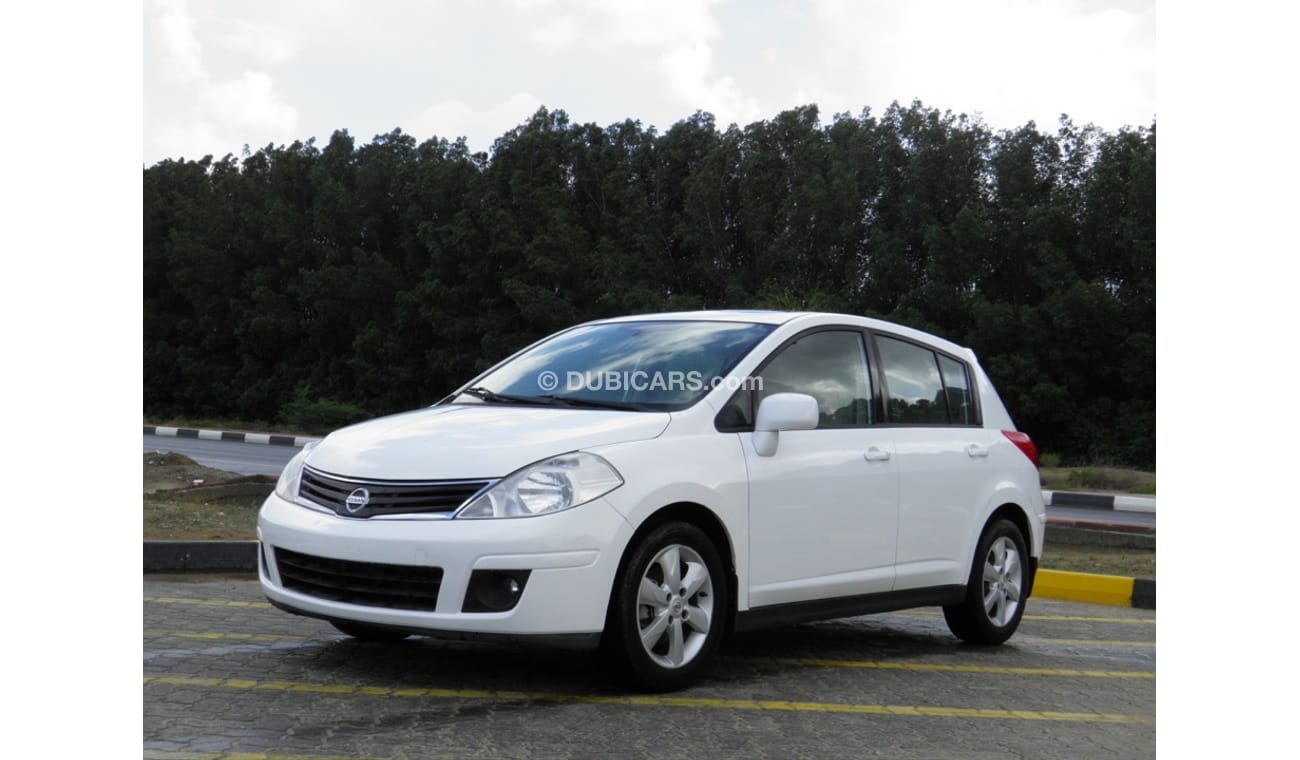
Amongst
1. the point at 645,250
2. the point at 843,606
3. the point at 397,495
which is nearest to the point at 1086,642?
the point at 843,606

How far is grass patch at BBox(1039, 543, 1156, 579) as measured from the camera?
35.4 feet

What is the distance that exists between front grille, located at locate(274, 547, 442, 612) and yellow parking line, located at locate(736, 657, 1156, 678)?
6.13 ft

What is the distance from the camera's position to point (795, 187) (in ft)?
128

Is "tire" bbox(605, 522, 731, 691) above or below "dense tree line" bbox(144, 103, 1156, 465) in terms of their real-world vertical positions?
below

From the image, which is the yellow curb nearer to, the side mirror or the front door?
the front door

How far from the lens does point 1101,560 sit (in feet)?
37.6

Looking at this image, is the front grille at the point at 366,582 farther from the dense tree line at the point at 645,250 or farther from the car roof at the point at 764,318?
the dense tree line at the point at 645,250

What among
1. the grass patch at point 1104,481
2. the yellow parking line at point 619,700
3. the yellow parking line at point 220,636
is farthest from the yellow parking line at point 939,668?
the grass patch at point 1104,481

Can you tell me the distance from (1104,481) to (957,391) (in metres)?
15.6

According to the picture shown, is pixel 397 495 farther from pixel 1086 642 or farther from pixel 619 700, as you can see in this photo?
pixel 1086 642

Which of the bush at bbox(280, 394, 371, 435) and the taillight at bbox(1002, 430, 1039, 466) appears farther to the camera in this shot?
the bush at bbox(280, 394, 371, 435)

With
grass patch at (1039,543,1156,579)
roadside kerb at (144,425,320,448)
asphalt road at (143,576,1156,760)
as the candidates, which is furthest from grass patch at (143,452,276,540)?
roadside kerb at (144,425,320,448)

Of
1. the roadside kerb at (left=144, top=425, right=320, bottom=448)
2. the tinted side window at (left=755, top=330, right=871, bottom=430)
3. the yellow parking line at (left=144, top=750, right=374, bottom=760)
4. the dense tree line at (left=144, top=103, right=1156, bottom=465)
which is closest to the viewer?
the yellow parking line at (left=144, top=750, right=374, bottom=760)

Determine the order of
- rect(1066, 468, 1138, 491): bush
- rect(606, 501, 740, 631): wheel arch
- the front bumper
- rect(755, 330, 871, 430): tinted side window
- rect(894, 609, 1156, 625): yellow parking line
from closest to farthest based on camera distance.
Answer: the front bumper → rect(606, 501, 740, 631): wheel arch → rect(755, 330, 871, 430): tinted side window → rect(894, 609, 1156, 625): yellow parking line → rect(1066, 468, 1138, 491): bush
